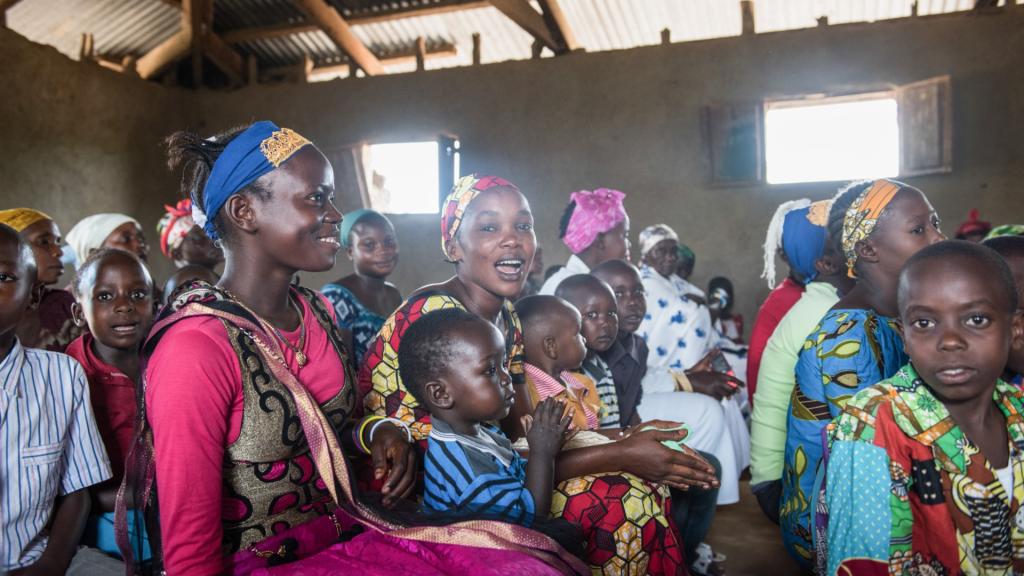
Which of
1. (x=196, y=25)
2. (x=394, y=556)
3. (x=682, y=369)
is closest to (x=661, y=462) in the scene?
(x=394, y=556)

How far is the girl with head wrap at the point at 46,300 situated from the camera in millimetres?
3090

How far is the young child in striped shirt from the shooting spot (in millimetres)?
1884

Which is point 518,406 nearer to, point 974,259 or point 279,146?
point 279,146

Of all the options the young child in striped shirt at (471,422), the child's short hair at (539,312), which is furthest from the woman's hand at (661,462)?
the child's short hair at (539,312)

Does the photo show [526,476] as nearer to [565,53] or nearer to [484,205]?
[484,205]

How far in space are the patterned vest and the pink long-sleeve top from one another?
39 mm

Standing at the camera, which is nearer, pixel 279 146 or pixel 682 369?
pixel 279 146

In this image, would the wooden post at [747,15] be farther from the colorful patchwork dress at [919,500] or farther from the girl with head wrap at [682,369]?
the colorful patchwork dress at [919,500]

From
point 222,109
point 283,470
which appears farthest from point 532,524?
point 222,109

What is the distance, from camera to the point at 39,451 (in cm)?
190

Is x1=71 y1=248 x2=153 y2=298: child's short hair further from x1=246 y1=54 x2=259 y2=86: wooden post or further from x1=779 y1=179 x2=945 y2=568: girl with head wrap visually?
x1=246 y1=54 x2=259 y2=86: wooden post

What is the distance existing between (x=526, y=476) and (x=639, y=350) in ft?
6.11

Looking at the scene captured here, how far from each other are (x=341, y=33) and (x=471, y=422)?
767 centimetres

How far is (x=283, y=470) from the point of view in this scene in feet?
5.77
